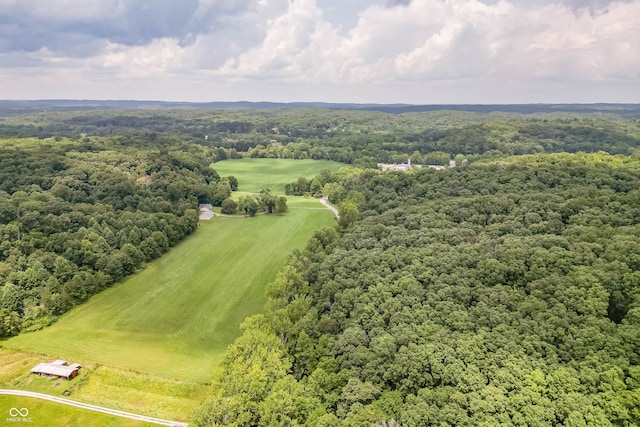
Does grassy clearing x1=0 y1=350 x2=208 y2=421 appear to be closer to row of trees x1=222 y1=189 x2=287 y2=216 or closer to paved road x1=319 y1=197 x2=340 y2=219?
row of trees x1=222 y1=189 x2=287 y2=216

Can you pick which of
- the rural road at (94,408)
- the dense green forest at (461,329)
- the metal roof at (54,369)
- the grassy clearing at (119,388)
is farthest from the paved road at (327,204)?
the rural road at (94,408)

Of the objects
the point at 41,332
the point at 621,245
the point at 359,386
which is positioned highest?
the point at 621,245

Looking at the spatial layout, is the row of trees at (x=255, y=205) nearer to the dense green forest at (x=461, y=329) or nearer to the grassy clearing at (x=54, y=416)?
the dense green forest at (x=461, y=329)

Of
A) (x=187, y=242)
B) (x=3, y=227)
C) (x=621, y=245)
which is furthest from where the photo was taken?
(x=187, y=242)

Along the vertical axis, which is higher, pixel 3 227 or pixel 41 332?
pixel 3 227

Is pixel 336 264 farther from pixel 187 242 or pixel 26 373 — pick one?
pixel 187 242

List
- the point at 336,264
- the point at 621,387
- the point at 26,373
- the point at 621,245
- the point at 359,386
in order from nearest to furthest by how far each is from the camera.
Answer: the point at 621,387
the point at 359,386
the point at 621,245
the point at 26,373
the point at 336,264

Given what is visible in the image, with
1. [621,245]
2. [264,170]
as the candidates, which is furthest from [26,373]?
[264,170]

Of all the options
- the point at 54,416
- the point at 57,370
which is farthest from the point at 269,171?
the point at 54,416
